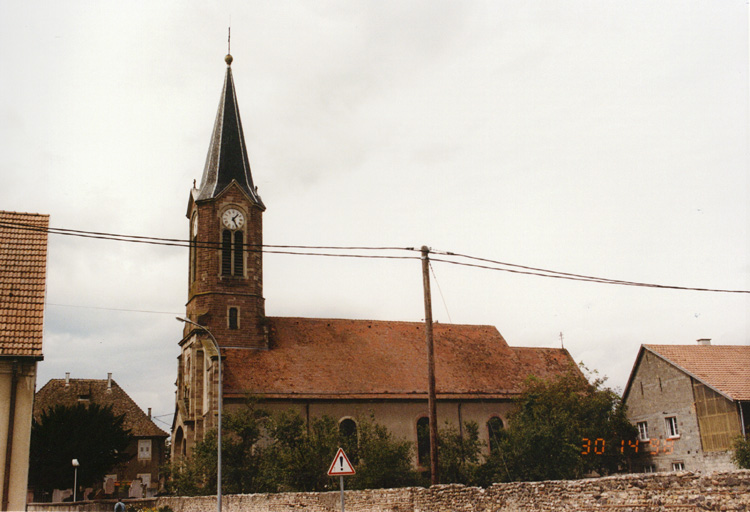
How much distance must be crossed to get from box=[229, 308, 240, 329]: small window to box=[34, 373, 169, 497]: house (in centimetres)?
1667

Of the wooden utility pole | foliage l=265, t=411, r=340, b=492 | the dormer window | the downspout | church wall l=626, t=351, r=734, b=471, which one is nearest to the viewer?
the downspout

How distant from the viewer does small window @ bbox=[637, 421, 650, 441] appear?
39.5 meters

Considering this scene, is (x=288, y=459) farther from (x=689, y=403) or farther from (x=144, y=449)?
(x=144, y=449)

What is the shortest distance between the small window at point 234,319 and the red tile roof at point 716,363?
23.2 metres

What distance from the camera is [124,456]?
1843 inches

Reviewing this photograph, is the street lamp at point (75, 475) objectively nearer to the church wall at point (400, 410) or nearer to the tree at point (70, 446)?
the tree at point (70, 446)

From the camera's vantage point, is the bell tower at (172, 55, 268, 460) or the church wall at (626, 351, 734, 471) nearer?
the church wall at (626, 351, 734, 471)

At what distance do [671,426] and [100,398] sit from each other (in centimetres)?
4148

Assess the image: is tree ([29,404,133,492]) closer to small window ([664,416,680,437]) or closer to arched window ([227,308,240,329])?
arched window ([227,308,240,329])

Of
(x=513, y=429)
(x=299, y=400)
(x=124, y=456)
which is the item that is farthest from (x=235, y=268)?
(x=513, y=429)

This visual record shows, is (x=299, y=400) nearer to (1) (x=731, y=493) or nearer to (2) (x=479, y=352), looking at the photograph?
(2) (x=479, y=352)

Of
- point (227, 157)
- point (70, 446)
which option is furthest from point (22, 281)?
point (70, 446)
